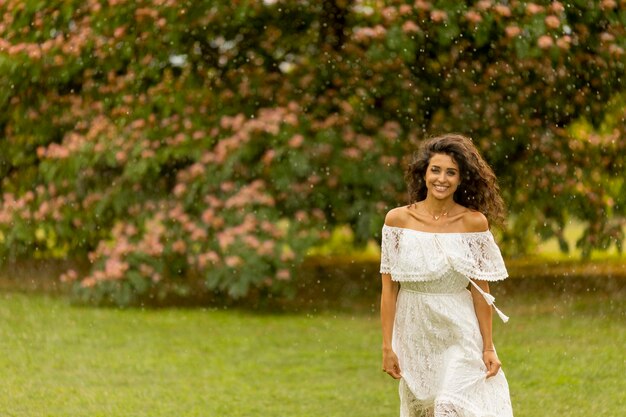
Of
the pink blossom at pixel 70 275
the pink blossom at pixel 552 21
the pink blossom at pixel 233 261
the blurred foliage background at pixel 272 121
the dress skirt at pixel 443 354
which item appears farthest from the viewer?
the pink blossom at pixel 70 275

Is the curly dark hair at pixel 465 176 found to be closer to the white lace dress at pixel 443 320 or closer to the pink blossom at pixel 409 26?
the white lace dress at pixel 443 320

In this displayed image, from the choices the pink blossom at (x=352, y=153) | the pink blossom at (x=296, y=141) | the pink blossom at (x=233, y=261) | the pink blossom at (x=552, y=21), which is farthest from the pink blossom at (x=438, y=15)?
the pink blossom at (x=233, y=261)

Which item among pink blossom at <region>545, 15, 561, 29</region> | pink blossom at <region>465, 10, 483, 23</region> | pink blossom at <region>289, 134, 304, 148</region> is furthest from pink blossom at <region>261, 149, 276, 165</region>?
pink blossom at <region>545, 15, 561, 29</region>

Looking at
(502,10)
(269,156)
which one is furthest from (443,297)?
(269,156)

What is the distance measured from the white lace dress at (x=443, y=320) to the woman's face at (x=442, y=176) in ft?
0.46

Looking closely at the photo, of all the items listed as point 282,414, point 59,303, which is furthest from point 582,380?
point 59,303

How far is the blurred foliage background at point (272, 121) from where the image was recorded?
27.3 feet

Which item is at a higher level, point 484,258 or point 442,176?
point 442,176

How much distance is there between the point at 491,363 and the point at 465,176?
2.03ft

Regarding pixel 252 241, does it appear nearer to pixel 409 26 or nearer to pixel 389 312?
pixel 409 26

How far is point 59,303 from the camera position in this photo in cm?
896

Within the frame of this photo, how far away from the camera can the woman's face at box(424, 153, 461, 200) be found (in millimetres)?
3654

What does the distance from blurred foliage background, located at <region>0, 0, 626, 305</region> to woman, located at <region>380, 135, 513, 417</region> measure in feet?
14.2

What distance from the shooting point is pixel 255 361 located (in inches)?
262
